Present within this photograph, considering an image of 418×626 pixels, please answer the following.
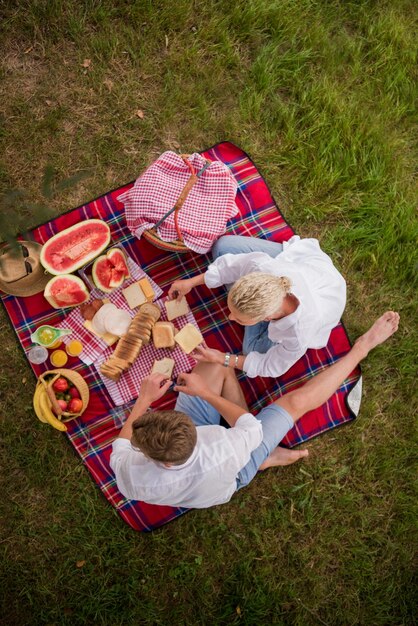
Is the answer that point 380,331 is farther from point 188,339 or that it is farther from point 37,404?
point 37,404

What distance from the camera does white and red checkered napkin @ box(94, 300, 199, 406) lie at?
13.3 feet

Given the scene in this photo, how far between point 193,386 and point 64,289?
4.19 ft

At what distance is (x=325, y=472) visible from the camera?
423cm

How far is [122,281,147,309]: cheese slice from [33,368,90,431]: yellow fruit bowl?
2.33ft

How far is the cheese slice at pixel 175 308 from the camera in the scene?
4.09 metres

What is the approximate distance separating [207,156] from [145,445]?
267cm

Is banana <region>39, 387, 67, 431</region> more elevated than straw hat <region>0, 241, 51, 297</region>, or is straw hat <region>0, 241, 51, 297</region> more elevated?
straw hat <region>0, 241, 51, 297</region>

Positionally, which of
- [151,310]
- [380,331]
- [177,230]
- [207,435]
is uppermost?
[177,230]

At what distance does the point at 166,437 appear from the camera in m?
2.82

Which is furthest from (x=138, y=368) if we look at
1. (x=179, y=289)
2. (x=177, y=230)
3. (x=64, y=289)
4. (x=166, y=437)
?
(x=166, y=437)

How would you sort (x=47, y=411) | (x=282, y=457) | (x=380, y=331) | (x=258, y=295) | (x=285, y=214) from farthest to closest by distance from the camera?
1. (x=285, y=214)
2. (x=380, y=331)
3. (x=282, y=457)
4. (x=47, y=411)
5. (x=258, y=295)

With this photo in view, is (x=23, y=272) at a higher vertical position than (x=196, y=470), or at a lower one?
higher

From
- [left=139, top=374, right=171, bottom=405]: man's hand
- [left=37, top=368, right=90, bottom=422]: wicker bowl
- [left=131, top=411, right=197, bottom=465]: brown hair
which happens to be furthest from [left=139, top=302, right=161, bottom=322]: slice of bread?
[left=131, top=411, right=197, bottom=465]: brown hair

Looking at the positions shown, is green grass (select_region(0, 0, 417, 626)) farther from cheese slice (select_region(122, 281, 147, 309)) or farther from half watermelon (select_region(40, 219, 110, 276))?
cheese slice (select_region(122, 281, 147, 309))
